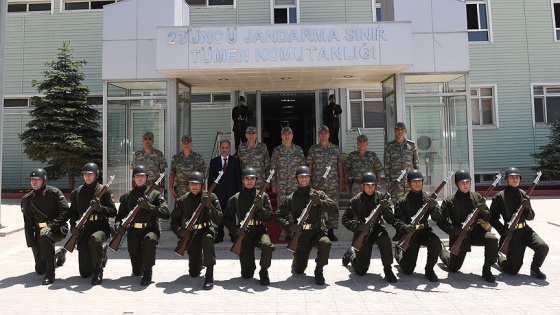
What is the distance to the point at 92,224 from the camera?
5.73 meters

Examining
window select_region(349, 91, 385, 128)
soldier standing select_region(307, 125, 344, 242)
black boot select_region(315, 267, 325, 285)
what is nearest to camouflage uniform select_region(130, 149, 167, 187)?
soldier standing select_region(307, 125, 344, 242)

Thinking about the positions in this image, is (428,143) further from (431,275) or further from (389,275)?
(389,275)

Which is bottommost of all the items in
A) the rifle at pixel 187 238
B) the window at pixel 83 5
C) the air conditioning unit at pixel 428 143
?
the rifle at pixel 187 238

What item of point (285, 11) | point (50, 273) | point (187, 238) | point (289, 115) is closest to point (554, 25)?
point (285, 11)

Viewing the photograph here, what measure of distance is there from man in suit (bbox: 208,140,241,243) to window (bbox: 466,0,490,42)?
13.6 metres

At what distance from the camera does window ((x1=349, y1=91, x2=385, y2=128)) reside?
15.7m

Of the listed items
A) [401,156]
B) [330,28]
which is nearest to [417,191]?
[401,156]

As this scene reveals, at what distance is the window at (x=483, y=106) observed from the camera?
54.2ft

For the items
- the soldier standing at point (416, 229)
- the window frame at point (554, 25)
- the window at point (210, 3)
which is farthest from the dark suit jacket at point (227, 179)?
the window frame at point (554, 25)

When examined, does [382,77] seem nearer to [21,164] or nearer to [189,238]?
[189,238]

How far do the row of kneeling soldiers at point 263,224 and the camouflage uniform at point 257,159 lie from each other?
6.03 feet

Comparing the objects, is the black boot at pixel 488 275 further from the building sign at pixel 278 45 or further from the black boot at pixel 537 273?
the building sign at pixel 278 45

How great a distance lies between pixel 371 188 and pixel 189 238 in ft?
8.80

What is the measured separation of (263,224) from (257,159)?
2213 millimetres
